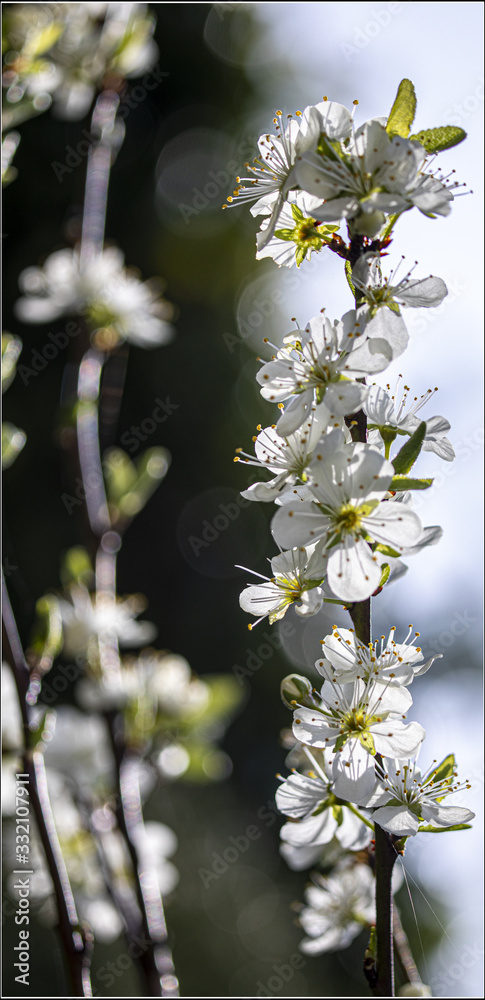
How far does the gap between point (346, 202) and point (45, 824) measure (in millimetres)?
668

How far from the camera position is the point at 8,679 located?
1.00 meters

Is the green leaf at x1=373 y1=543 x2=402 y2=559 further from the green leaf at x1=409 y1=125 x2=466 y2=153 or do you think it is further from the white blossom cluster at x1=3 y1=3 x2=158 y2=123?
the white blossom cluster at x1=3 y1=3 x2=158 y2=123

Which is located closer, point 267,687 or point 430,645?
point 430,645

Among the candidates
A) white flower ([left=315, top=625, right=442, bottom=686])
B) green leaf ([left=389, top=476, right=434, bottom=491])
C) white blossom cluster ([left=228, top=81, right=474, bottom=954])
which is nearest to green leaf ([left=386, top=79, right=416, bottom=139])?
white blossom cluster ([left=228, top=81, right=474, bottom=954])

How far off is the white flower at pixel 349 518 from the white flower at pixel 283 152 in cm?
21

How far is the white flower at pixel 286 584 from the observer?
0.56 meters

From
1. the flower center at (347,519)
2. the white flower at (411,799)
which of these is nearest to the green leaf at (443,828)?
the white flower at (411,799)

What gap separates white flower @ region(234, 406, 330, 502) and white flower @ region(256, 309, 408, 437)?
0.05 feet

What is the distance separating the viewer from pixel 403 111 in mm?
531

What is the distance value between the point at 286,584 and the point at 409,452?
0.49ft

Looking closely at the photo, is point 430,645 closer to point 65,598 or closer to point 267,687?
point 65,598

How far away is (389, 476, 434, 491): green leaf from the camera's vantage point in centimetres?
50

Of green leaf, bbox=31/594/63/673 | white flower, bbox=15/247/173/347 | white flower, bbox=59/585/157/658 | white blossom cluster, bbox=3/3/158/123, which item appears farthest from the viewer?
white flower, bbox=15/247/173/347

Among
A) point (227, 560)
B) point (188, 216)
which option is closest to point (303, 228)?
point (227, 560)
